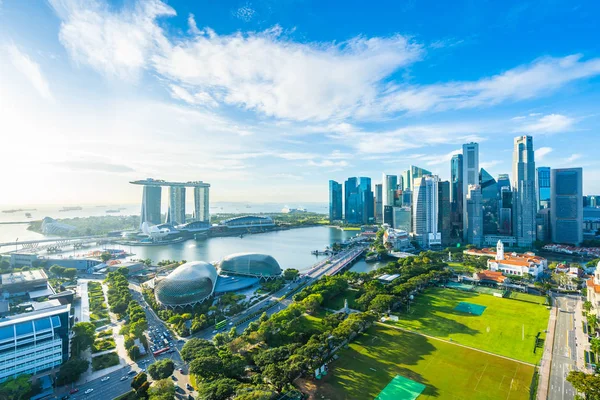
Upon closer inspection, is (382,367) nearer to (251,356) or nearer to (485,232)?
(251,356)

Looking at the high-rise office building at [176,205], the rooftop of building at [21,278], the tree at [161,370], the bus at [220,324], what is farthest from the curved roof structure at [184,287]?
the high-rise office building at [176,205]

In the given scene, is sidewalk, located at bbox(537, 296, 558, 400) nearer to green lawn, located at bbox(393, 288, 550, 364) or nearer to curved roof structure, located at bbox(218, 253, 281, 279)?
green lawn, located at bbox(393, 288, 550, 364)

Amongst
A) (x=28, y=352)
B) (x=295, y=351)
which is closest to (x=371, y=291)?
(x=295, y=351)

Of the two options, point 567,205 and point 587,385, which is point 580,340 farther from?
point 567,205

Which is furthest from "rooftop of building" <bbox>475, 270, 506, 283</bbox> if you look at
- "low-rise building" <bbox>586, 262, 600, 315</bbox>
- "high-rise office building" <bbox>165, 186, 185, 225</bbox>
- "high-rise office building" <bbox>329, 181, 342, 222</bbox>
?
"high-rise office building" <bbox>165, 186, 185, 225</bbox>

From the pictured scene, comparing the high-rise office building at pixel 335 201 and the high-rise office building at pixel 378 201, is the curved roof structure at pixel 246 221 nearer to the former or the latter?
the high-rise office building at pixel 335 201

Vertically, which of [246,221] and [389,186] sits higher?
[389,186]

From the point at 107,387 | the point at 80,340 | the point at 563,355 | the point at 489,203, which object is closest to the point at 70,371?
the point at 107,387
